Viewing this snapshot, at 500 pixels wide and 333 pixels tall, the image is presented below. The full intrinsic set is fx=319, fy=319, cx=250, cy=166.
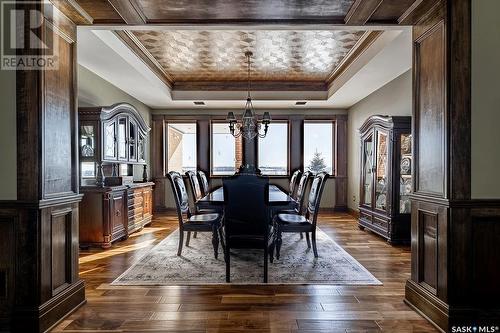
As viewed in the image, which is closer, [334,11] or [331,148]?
[334,11]

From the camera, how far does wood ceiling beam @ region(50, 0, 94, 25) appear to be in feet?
7.66

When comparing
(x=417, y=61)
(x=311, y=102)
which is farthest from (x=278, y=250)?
(x=311, y=102)

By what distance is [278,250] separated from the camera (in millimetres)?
3836

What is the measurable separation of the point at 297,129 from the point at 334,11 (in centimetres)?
492

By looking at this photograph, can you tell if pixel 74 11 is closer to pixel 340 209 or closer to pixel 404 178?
pixel 404 178

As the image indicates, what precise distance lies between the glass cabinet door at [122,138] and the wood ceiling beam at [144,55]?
39.0 inches

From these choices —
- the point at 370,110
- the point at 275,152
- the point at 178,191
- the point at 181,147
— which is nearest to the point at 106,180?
the point at 178,191

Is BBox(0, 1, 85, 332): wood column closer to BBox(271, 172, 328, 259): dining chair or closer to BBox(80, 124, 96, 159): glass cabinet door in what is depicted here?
BBox(271, 172, 328, 259): dining chair

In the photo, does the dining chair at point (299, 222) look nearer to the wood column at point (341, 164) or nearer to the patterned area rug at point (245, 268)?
the patterned area rug at point (245, 268)

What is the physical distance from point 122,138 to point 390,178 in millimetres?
4261

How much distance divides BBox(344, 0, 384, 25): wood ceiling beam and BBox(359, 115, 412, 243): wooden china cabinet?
2.25m

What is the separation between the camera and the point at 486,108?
2.13 meters

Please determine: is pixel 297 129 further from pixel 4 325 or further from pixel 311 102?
pixel 4 325
